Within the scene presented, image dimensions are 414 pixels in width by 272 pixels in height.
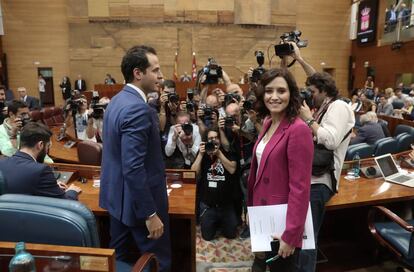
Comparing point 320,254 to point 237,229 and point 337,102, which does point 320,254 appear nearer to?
point 237,229

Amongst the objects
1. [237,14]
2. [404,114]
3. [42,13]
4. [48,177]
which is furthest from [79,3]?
[48,177]

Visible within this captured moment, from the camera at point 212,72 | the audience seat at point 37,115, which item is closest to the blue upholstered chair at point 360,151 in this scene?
the camera at point 212,72

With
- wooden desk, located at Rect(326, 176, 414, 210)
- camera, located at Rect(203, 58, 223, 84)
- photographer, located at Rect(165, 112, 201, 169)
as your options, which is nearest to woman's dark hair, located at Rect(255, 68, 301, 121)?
wooden desk, located at Rect(326, 176, 414, 210)

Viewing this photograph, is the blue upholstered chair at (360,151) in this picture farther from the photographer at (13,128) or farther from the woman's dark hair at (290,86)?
the photographer at (13,128)

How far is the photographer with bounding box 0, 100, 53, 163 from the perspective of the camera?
3447 millimetres

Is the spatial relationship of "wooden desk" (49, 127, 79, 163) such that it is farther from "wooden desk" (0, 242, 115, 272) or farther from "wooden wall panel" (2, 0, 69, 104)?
"wooden wall panel" (2, 0, 69, 104)

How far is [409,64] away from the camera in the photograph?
38.1ft

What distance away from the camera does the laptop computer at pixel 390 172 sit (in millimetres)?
2890

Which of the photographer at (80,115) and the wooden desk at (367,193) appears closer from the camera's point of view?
the wooden desk at (367,193)

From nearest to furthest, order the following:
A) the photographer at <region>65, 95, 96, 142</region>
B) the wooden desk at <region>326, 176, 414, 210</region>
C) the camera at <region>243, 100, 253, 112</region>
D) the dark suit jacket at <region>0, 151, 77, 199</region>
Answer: the dark suit jacket at <region>0, 151, 77, 199</region>
the wooden desk at <region>326, 176, 414, 210</region>
the camera at <region>243, 100, 253, 112</region>
the photographer at <region>65, 95, 96, 142</region>

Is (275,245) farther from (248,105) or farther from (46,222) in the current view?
(248,105)

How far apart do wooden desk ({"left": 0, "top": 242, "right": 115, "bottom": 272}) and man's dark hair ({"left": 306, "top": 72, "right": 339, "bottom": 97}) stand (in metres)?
1.65

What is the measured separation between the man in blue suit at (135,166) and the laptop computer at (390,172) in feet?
7.08

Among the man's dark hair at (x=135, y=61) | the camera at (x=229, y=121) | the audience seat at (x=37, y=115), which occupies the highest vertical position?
the man's dark hair at (x=135, y=61)
